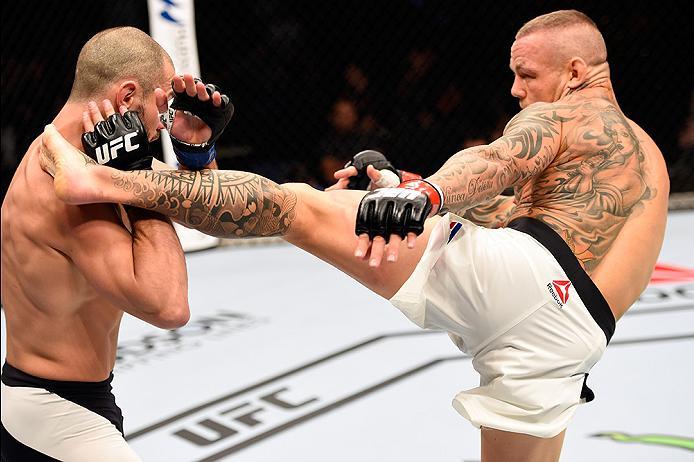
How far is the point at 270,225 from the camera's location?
5.51 ft

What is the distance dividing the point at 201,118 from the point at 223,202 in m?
0.16

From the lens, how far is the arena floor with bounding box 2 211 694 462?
8.52 ft

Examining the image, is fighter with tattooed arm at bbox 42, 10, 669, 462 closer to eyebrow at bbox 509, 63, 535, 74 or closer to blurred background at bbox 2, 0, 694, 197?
eyebrow at bbox 509, 63, 535, 74

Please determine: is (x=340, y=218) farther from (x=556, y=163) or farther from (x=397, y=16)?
(x=397, y=16)

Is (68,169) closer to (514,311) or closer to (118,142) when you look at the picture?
(118,142)

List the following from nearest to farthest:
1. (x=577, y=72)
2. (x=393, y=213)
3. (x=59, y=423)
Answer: (x=393, y=213) < (x=59, y=423) < (x=577, y=72)

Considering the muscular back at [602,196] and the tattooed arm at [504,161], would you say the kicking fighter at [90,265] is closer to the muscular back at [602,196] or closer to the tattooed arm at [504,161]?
the tattooed arm at [504,161]

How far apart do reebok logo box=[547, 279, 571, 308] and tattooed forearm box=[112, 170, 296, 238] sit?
0.56 metres

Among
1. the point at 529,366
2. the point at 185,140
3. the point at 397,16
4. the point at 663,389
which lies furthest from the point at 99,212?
the point at 397,16

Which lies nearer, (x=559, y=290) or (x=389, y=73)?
(x=559, y=290)

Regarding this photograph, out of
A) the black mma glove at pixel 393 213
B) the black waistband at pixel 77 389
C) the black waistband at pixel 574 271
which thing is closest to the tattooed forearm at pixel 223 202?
the black mma glove at pixel 393 213

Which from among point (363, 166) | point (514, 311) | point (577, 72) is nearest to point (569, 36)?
point (577, 72)

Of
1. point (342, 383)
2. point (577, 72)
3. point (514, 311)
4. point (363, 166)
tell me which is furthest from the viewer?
point (342, 383)

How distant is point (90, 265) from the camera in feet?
4.88
